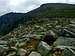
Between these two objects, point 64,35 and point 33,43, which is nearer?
point 33,43

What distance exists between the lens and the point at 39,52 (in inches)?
543

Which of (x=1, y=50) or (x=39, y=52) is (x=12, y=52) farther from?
(x=39, y=52)

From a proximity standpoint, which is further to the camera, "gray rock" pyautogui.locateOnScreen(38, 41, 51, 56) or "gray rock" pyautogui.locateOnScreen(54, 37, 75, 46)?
"gray rock" pyautogui.locateOnScreen(54, 37, 75, 46)

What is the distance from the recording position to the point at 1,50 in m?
14.5

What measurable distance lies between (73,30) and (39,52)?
15.0ft

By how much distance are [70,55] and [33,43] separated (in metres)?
4.99

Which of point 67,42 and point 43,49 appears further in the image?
→ point 67,42

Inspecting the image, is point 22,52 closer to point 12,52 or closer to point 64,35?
point 12,52

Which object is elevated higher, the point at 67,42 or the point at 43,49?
the point at 67,42

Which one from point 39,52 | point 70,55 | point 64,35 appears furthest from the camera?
point 64,35

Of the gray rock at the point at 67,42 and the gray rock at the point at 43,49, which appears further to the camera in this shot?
the gray rock at the point at 67,42

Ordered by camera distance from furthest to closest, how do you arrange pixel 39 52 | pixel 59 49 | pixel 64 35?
1. pixel 64 35
2. pixel 39 52
3. pixel 59 49

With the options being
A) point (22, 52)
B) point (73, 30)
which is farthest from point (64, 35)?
point (22, 52)

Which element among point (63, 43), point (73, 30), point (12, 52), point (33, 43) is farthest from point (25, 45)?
point (73, 30)
